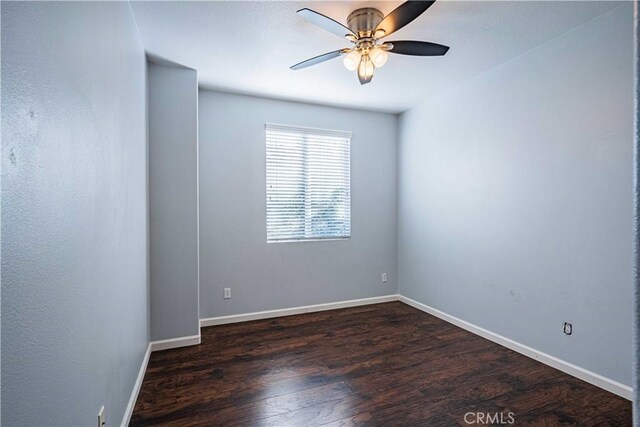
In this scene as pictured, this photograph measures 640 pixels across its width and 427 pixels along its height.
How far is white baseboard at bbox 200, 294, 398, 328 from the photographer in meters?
3.60

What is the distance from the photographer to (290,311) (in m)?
3.93

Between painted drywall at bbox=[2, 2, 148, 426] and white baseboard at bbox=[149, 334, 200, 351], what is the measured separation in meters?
→ 1.12

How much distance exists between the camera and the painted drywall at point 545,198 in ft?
7.27

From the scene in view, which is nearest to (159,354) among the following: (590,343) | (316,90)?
(316,90)

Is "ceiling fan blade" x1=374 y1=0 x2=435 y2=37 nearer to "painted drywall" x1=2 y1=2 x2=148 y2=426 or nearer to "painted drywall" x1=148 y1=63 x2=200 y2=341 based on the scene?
"painted drywall" x1=2 y1=2 x2=148 y2=426

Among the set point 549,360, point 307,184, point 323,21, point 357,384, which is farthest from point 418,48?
point 549,360

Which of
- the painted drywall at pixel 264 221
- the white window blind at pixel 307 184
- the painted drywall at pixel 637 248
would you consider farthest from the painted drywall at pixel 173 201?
the painted drywall at pixel 637 248

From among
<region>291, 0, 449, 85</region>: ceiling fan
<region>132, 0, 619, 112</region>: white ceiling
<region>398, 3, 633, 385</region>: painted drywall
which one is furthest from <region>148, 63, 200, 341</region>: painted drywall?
<region>398, 3, 633, 385</region>: painted drywall

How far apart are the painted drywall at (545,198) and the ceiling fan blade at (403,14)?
5.06 ft

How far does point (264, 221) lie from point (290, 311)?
1.16 meters

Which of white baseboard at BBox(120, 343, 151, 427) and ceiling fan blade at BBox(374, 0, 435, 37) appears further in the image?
white baseboard at BBox(120, 343, 151, 427)

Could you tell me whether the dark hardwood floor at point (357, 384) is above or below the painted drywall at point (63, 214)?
below

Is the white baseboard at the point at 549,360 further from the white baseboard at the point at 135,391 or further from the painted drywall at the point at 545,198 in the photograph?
the white baseboard at the point at 135,391

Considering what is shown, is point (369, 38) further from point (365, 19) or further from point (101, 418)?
point (101, 418)
